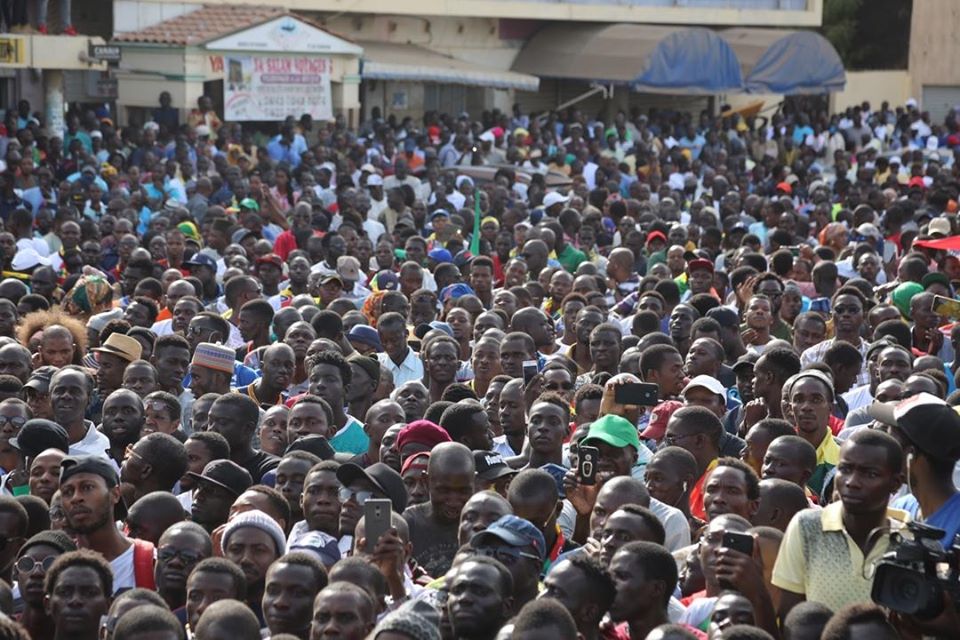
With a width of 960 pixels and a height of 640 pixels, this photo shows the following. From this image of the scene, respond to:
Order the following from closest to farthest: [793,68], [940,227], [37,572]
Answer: [37,572]
[940,227]
[793,68]

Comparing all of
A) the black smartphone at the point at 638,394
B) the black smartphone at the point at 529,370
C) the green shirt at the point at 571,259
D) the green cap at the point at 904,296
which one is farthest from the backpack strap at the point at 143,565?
the green shirt at the point at 571,259

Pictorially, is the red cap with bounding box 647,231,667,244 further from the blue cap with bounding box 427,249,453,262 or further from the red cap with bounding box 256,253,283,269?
the red cap with bounding box 256,253,283,269

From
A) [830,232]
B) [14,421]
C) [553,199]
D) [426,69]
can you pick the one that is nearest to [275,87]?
[426,69]

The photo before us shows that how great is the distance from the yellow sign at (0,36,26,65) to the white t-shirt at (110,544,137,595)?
46.1 feet

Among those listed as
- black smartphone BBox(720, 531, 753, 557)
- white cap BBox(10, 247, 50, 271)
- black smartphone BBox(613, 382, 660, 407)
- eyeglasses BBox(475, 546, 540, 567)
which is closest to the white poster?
white cap BBox(10, 247, 50, 271)

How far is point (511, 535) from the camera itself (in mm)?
5586

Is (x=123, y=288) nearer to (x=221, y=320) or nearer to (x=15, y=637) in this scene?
(x=221, y=320)

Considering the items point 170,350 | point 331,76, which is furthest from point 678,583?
point 331,76

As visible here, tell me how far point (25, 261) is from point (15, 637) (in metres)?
8.33

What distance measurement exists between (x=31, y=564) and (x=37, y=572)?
0.08 m

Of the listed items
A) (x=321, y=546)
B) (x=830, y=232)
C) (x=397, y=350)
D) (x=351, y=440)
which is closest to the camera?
(x=321, y=546)

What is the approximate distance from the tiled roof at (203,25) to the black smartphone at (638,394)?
15407 mm

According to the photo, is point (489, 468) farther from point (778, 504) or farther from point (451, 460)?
point (778, 504)

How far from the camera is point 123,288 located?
1297 centimetres
